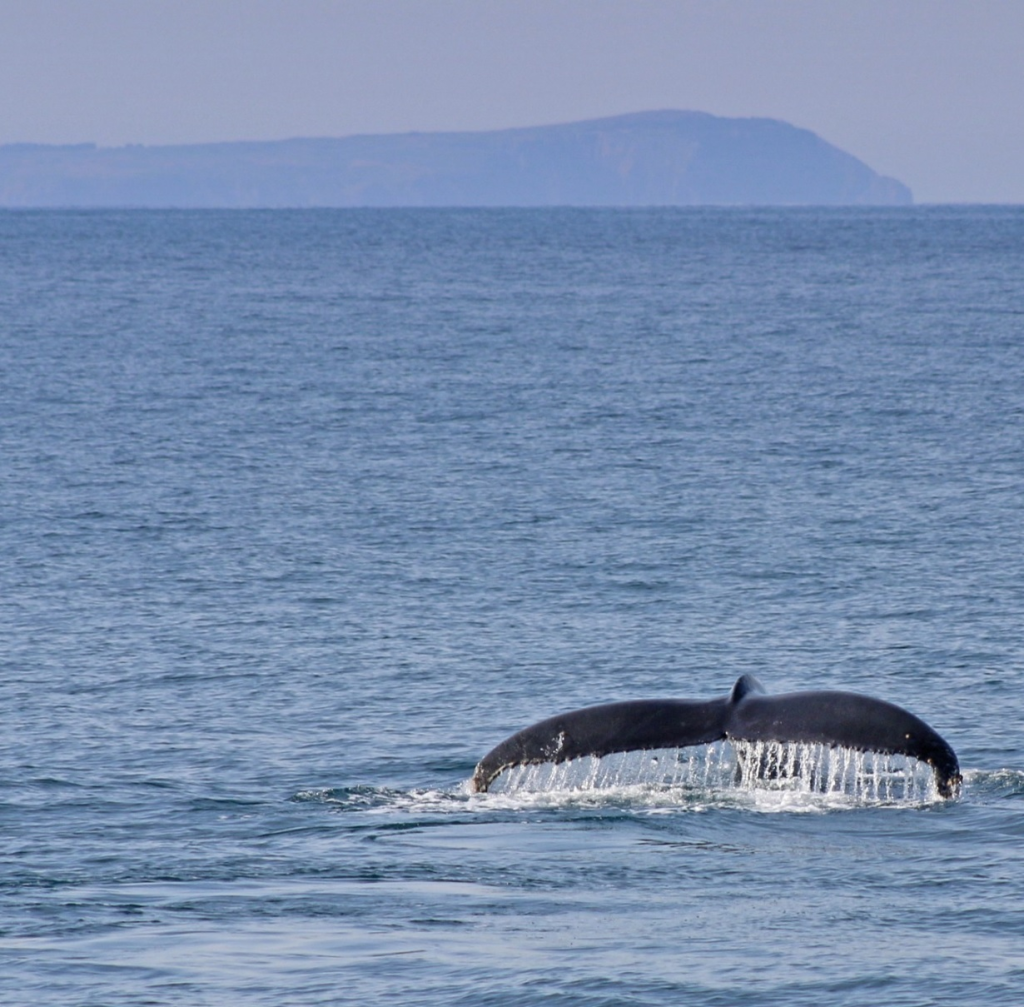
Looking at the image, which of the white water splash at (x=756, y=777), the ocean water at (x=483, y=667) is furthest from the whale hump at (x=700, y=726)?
the white water splash at (x=756, y=777)

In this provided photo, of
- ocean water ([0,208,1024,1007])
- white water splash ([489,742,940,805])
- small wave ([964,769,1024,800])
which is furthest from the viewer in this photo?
small wave ([964,769,1024,800])

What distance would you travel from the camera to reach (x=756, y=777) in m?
16.7

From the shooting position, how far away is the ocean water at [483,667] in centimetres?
1337

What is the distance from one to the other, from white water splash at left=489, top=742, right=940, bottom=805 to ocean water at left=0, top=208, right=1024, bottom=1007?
81mm

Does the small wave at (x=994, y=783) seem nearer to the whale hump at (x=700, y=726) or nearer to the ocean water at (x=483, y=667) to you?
the ocean water at (x=483, y=667)

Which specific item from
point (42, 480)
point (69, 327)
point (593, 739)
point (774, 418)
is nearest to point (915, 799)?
point (593, 739)

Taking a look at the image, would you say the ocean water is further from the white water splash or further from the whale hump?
the whale hump

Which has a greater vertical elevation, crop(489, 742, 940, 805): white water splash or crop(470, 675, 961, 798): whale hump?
crop(470, 675, 961, 798): whale hump

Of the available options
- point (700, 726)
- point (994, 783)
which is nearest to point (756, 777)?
point (994, 783)

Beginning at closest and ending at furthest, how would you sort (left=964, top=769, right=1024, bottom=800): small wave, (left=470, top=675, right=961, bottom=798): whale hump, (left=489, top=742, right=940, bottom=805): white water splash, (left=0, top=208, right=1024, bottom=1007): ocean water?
(left=0, top=208, right=1024, bottom=1007): ocean water → (left=470, top=675, right=961, bottom=798): whale hump → (left=489, top=742, right=940, bottom=805): white water splash → (left=964, top=769, right=1024, bottom=800): small wave

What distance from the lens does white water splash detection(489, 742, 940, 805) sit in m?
16.5

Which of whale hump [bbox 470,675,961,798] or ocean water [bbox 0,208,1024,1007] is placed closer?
ocean water [bbox 0,208,1024,1007]

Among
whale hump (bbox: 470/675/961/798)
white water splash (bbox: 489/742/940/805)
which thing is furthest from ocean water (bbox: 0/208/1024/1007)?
whale hump (bbox: 470/675/961/798)

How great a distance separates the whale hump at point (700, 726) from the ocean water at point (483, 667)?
1.12m
